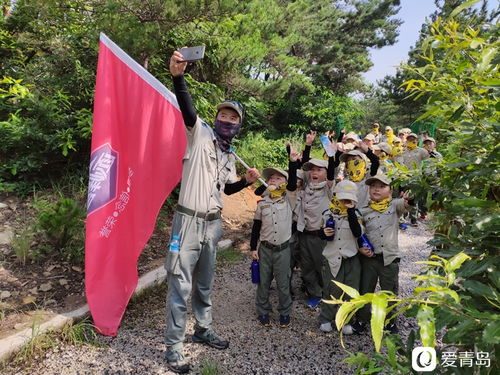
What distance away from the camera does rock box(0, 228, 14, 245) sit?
13.2 ft

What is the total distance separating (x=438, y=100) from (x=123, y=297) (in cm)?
291

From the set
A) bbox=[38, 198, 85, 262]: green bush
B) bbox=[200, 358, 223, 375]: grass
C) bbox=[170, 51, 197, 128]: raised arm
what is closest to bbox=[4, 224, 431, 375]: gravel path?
bbox=[200, 358, 223, 375]: grass

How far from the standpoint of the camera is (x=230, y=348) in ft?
10.1

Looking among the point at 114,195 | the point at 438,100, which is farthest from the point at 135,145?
the point at 438,100

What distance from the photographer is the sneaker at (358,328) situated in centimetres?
347

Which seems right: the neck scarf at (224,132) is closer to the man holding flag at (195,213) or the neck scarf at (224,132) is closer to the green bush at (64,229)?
the man holding flag at (195,213)

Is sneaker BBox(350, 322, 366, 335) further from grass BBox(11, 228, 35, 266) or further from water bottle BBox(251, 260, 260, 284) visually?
grass BBox(11, 228, 35, 266)

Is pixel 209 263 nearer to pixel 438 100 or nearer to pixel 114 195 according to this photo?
pixel 114 195

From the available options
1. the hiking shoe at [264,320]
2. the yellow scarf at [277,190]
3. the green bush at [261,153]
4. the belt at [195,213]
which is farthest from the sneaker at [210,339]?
the green bush at [261,153]

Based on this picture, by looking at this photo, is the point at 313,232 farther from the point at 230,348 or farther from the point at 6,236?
the point at 6,236

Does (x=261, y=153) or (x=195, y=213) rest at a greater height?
(x=261, y=153)

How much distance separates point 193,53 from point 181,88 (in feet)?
0.92

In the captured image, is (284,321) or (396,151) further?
(396,151)

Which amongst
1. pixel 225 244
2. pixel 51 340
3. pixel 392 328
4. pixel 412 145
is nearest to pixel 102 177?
pixel 51 340
